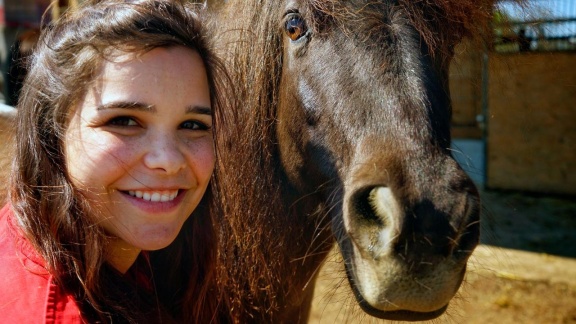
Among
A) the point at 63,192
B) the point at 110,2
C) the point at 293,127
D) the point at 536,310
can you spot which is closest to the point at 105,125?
the point at 63,192

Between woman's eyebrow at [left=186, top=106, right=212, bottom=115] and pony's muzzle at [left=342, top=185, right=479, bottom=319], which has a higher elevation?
woman's eyebrow at [left=186, top=106, right=212, bottom=115]

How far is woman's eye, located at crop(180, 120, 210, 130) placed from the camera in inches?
64.6

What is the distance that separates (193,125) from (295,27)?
0.57 metres

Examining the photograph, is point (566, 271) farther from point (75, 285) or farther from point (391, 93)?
point (75, 285)

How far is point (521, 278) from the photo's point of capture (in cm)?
480

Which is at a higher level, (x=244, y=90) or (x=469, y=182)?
(x=244, y=90)

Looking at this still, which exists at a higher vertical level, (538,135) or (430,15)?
(430,15)

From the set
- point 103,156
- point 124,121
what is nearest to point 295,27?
point 124,121

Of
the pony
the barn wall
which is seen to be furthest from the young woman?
the barn wall

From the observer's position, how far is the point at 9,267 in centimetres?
139

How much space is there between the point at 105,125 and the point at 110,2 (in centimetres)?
45

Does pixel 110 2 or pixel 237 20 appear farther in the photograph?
pixel 237 20

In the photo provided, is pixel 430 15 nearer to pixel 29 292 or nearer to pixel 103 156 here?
pixel 103 156

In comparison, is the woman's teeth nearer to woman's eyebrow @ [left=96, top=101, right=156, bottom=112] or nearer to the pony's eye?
woman's eyebrow @ [left=96, top=101, right=156, bottom=112]
